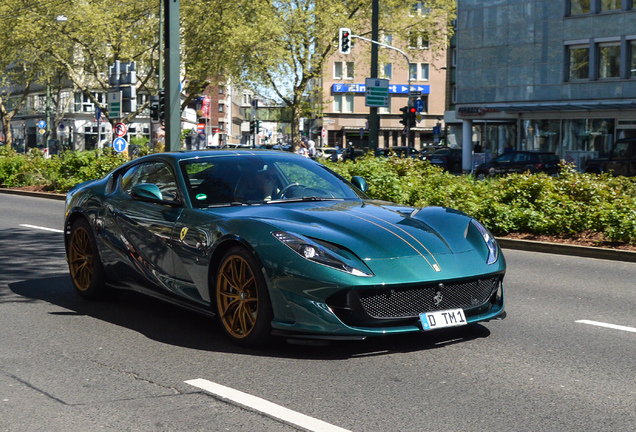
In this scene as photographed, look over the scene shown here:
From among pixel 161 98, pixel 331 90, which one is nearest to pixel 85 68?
pixel 161 98

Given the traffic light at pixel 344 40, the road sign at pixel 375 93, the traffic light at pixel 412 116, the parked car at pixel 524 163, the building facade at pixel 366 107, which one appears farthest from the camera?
the building facade at pixel 366 107

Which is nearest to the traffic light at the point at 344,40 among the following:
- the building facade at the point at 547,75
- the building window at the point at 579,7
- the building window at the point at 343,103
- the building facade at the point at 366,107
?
the building facade at the point at 547,75

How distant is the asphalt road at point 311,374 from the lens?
4.42 metres

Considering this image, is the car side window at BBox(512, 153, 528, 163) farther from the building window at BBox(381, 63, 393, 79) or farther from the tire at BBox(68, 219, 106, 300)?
the tire at BBox(68, 219, 106, 300)

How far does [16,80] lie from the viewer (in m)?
57.1

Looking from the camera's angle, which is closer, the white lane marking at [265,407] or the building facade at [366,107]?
the white lane marking at [265,407]

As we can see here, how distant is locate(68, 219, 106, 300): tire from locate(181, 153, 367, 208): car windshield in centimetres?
140

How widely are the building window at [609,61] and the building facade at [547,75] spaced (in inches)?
1.8

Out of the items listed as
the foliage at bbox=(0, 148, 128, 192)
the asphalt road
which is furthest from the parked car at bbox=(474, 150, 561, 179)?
the asphalt road

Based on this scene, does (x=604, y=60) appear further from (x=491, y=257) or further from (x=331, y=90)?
(x=331, y=90)

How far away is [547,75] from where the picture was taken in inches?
1745

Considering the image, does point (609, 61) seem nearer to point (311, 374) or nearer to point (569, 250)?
point (569, 250)

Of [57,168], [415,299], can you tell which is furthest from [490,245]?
[57,168]

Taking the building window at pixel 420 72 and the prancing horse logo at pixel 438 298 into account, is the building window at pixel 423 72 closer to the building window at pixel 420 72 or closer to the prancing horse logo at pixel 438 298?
the building window at pixel 420 72
